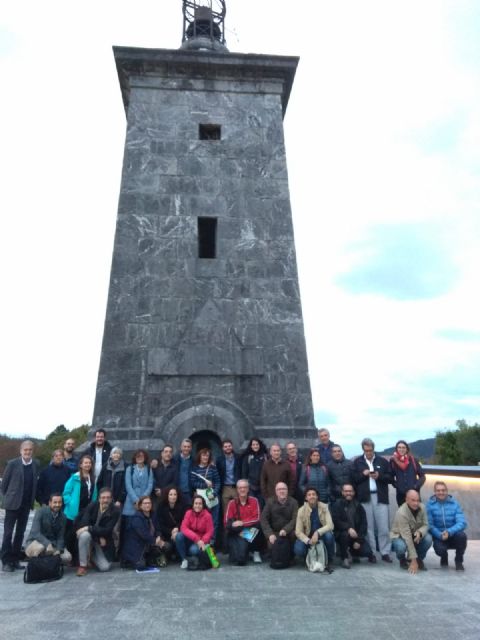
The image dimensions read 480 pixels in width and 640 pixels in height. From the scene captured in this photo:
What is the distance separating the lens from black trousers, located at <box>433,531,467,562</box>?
7223mm

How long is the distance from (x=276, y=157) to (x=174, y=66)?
3.41m

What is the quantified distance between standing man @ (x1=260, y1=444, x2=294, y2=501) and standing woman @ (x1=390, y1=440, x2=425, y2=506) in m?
1.73

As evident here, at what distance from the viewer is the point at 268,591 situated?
599 centimetres

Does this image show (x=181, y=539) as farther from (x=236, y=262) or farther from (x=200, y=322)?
(x=236, y=262)

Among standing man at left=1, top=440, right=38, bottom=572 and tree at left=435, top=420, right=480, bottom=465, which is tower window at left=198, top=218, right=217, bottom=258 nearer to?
standing man at left=1, top=440, right=38, bottom=572

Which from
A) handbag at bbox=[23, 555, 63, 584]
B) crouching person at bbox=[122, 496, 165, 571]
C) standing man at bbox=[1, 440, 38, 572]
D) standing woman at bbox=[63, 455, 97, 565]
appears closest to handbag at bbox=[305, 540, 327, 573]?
crouching person at bbox=[122, 496, 165, 571]

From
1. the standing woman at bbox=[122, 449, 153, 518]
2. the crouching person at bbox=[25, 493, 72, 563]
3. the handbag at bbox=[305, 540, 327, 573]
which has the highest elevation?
the standing woman at bbox=[122, 449, 153, 518]

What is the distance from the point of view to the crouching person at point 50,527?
700 centimetres

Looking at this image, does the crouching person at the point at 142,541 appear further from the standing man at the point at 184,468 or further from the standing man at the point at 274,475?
the standing man at the point at 274,475

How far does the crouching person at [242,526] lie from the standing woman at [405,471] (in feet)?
7.63

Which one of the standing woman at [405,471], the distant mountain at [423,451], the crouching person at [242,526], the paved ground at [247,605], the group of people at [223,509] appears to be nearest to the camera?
the paved ground at [247,605]

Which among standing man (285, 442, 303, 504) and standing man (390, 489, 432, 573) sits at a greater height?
standing man (285, 442, 303, 504)

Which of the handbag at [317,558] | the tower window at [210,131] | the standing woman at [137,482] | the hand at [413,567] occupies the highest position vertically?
the tower window at [210,131]

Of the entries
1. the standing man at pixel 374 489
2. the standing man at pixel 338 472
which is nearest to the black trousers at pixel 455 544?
the standing man at pixel 374 489
